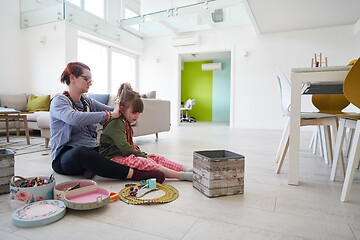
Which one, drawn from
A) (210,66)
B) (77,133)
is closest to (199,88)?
(210,66)

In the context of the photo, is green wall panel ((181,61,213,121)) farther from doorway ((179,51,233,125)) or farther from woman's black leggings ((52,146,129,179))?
woman's black leggings ((52,146,129,179))

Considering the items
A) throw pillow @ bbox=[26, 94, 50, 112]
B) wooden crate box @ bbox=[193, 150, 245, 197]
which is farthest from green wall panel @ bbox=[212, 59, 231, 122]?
wooden crate box @ bbox=[193, 150, 245, 197]

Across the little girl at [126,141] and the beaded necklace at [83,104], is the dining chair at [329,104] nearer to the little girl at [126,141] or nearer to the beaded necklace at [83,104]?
the little girl at [126,141]

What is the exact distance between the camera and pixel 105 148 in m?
1.53

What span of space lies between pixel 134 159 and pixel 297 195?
96 cm

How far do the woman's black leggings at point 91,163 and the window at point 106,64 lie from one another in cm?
450

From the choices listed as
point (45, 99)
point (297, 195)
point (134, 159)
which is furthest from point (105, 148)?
point (45, 99)

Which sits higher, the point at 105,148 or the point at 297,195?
the point at 105,148

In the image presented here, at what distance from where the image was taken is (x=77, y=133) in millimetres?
1543

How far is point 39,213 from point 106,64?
18.6 ft

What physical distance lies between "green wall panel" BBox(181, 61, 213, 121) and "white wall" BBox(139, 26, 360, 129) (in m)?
2.65

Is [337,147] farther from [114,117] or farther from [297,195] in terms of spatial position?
[114,117]

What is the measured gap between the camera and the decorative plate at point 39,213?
2.93 ft

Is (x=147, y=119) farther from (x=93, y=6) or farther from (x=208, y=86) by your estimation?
(x=208, y=86)
